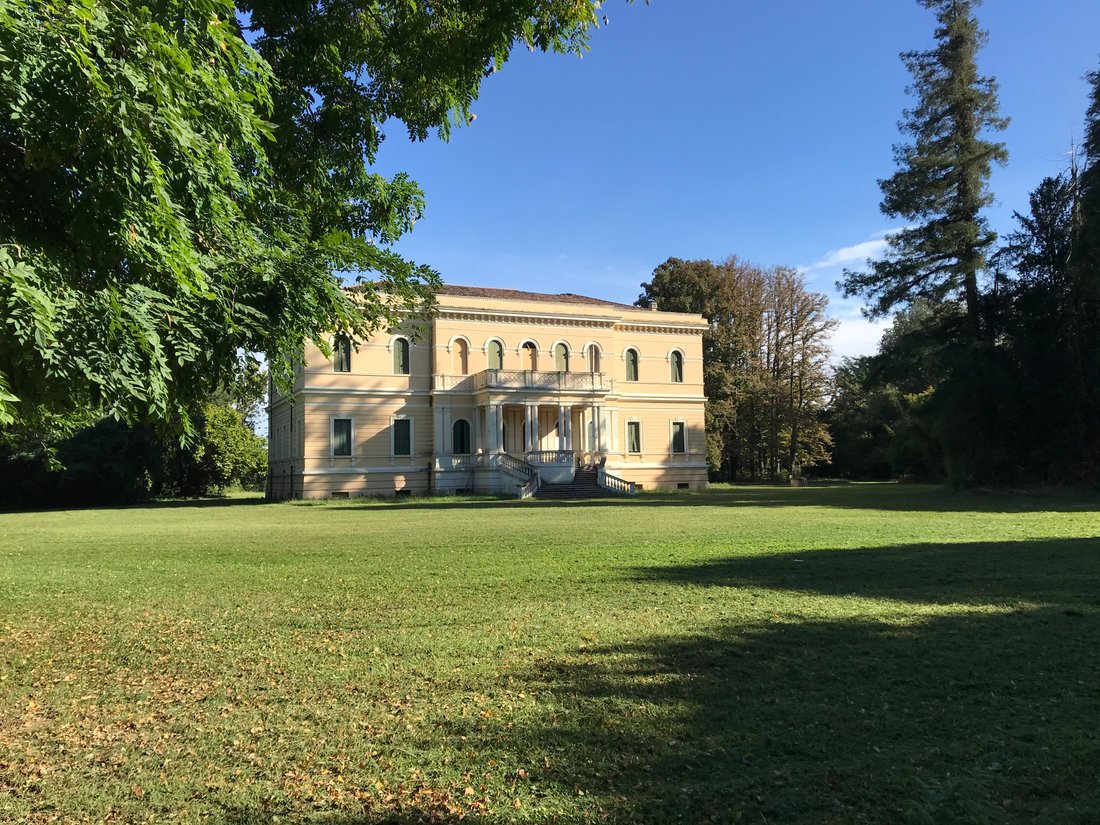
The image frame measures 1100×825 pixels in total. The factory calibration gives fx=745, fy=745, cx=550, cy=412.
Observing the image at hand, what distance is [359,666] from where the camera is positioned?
18.2 ft

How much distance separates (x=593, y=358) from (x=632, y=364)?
9.25 ft

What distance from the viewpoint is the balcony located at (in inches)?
1489

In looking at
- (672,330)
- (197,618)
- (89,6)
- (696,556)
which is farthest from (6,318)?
(672,330)

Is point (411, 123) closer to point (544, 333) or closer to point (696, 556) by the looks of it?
point (696, 556)

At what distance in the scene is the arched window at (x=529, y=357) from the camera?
4044 cm

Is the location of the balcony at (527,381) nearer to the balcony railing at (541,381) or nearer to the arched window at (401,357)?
the balcony railing at (541,381)

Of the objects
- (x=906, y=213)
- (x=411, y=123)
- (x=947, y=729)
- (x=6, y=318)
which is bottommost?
(x=947, y=729)

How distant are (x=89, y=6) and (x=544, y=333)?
3762 centimetres

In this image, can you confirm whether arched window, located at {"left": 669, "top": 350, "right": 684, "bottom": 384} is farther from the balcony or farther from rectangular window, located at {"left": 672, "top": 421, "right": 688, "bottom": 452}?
the balcony

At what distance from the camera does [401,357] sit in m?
38.7

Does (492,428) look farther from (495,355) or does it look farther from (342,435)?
(342,435)

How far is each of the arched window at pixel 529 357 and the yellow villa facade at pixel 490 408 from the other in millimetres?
81

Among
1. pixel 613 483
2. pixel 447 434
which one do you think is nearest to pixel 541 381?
pixel 447 434

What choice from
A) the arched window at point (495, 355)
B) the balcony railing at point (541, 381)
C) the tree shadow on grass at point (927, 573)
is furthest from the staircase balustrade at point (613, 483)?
the tree shadow on grass at point (927, 573)
